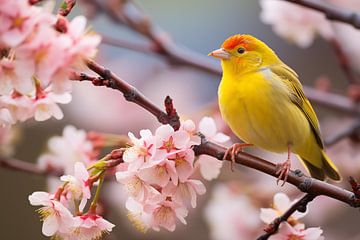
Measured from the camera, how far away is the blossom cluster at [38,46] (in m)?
1.30

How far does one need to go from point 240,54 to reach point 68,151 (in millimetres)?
689

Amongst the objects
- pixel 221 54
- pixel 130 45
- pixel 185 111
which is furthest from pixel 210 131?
pixel 185 111

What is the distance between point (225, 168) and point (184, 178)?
1.61 metres

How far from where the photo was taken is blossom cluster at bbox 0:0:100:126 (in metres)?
1.30

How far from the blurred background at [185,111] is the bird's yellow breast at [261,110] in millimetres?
783

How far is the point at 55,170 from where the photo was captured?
2424 mm

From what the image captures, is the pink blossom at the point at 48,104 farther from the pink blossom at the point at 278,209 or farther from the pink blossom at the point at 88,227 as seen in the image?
the pink blossom at the point at 278,209

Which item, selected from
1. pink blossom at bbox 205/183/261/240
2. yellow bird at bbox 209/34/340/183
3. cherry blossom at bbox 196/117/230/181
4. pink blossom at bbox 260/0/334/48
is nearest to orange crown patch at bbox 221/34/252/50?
yellow bird at bbox 209/34/340/183

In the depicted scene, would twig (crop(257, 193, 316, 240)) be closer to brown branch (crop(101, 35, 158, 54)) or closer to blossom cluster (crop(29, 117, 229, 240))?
blossom cluster (crop(29, 117, 229, 240))

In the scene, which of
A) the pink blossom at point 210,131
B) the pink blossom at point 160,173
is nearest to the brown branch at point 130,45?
the pink blossom at point 210,131

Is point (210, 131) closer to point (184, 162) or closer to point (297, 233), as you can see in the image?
point (184, 162)

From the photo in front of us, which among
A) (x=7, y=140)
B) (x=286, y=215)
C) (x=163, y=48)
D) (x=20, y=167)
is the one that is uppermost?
(x=286, y=215)

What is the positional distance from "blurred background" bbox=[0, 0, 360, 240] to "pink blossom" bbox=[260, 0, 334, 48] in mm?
242

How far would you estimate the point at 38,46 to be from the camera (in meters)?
1.34
